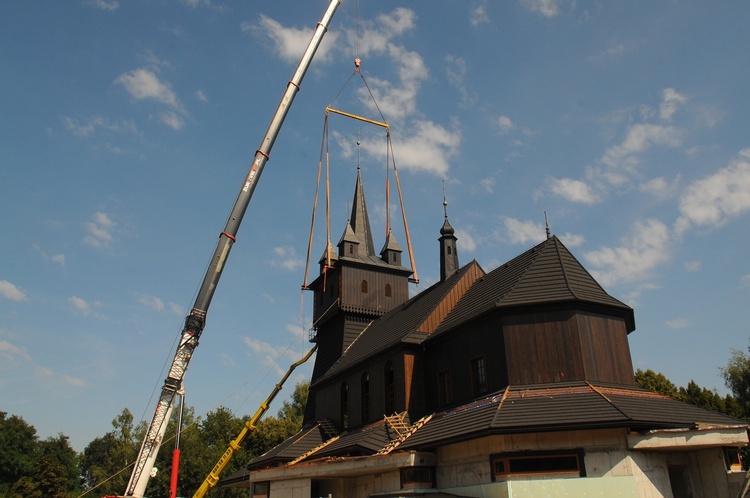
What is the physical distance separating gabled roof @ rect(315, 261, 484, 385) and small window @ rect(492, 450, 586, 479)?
8.62 meters

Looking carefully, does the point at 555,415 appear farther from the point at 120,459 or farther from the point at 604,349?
the point at 120,459

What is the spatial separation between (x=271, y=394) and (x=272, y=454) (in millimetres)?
9061

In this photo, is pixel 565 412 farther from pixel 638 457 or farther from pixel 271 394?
pixel 271 394

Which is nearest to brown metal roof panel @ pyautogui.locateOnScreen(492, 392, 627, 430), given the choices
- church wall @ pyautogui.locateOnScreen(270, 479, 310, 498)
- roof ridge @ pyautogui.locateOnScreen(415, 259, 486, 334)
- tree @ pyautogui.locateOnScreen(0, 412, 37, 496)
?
roof ridge @ pyautogui.locateOnScreen(415, 259, 486, 334)

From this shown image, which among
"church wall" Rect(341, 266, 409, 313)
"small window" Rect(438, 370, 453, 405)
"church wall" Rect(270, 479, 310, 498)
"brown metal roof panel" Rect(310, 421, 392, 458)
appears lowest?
"church wall" Rect(270, 479, 310, 498)

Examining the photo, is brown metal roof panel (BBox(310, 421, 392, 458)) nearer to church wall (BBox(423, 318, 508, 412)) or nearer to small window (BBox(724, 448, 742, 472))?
church wall (BBox(423, 318, 508, 412))

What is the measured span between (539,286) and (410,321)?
848 centimetres

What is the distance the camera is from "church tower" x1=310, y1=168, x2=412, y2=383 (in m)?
38.2

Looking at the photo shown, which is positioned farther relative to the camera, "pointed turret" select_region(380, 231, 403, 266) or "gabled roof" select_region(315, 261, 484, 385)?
"pointed turret" select_region(380, 231, 403, 266)

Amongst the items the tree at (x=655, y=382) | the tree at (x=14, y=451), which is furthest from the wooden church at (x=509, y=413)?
the tree at (x=14, y=451)

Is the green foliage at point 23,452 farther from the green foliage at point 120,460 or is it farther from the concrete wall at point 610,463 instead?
the concrete wall at point 610,463

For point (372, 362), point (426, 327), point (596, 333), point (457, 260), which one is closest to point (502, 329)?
point (596, 333)

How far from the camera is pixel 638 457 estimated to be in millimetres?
19203

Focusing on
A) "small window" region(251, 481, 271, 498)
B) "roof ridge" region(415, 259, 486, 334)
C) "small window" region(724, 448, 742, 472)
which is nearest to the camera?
"small window" region(724, 448, 742, 472)
